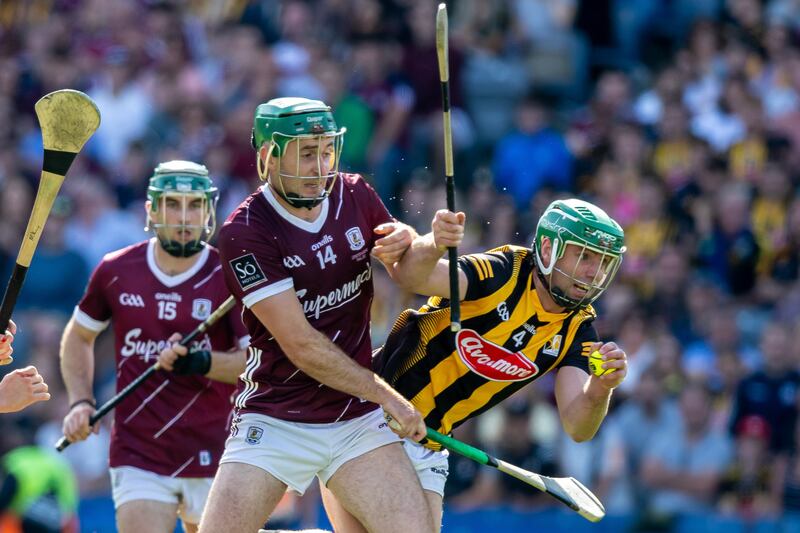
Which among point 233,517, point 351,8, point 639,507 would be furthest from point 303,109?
point 351,8

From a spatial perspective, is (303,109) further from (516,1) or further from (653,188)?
(516,1)

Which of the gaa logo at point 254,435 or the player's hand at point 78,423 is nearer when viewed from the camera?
the gaa logo at point 254,435

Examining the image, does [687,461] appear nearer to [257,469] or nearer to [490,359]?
[490,359]

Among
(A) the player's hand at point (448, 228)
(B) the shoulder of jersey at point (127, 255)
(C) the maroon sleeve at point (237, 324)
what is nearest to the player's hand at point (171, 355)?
(C) the maroon sleeve at point (237, 324)

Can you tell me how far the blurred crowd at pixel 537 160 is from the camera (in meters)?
9.87

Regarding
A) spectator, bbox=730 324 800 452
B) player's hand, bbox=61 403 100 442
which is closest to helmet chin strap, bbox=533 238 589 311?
player's hand, bbox=61 403 100 442

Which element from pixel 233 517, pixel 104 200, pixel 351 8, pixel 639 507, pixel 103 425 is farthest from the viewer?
pixel 351 8

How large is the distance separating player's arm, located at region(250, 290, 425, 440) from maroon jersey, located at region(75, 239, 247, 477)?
4.10 feet

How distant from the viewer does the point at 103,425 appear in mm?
10609

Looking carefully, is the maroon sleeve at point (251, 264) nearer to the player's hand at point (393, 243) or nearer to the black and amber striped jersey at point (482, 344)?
the player's hand at point (393, 243)

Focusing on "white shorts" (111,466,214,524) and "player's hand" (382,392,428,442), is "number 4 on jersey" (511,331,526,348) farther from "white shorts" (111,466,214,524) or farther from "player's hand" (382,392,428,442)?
"white shorts" (111,466,214,524)

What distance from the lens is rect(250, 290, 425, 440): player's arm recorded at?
5.65 m

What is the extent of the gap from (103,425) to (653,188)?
4.34 metres

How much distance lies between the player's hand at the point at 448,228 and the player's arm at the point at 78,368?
2.22 meters
